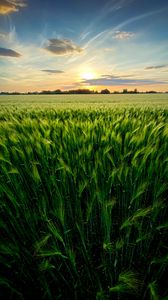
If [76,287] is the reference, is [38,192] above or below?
above

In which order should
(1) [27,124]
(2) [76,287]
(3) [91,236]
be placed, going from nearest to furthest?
(2) [76,287]
(3) [91,236]
(1) [27,124]

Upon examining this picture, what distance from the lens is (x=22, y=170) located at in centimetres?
110

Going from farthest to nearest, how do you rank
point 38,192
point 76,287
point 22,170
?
point 22,170 < point 38,192 < point 76,287

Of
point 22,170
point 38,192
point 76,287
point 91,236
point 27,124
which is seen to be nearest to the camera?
point 76,287

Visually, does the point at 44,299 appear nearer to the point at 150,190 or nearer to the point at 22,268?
the point at 22,268

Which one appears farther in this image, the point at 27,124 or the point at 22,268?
the point at 27,124

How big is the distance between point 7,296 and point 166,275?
1.62 ft

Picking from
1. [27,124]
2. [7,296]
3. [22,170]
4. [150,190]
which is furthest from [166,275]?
[27,124]

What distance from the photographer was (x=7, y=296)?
2.28 ft

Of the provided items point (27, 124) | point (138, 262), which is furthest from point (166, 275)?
A: point (27, 124)

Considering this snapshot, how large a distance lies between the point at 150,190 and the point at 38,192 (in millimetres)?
Result: 474

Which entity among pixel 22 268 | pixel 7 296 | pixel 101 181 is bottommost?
pixel 7 296

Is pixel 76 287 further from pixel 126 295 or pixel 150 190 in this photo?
pixel 150 190

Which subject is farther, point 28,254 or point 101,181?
point 101,181
